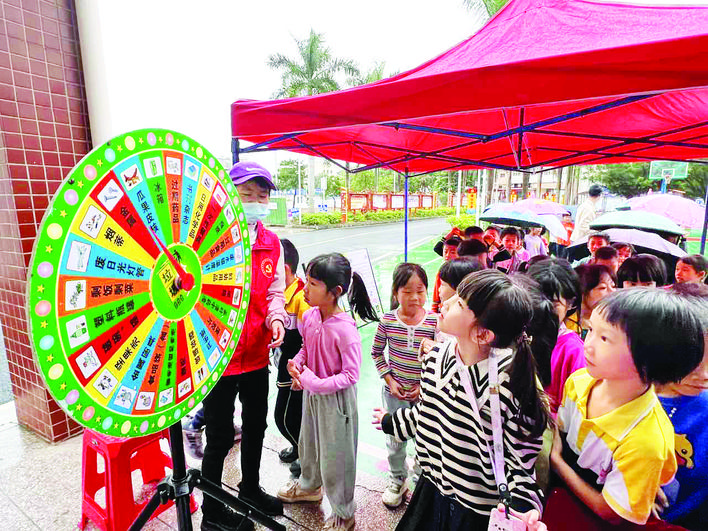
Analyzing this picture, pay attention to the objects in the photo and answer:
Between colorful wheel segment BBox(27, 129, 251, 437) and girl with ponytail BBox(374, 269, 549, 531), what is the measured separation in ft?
2.46

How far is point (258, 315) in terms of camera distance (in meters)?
1.92

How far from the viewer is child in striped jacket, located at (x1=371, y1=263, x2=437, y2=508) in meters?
2.15

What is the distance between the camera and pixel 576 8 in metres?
2.56

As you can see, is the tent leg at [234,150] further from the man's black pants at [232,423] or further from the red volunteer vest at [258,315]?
the man's black pants at [232,423]

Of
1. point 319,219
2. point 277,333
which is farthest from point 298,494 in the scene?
point 319,219

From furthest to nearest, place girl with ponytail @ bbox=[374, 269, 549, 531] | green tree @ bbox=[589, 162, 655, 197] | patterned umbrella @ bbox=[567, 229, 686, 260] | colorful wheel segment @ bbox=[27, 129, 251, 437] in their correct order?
green tree @ bbox=[589, 162, 655, 197], patterned umbrella @ bbox=[567, 229, 686, 260], girl with ponytail @ bbox=[374, 269, 549, 531], colorful wheel segment @ bbox=[27, 129, 251, 437]

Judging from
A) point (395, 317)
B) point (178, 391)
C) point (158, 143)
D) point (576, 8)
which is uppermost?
point (576, 8)

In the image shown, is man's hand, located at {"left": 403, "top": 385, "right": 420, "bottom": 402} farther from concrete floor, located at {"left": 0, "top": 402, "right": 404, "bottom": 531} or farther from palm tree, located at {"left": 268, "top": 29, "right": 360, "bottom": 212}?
palm tree, located at {"left": 268, "top": 29, "right": 360, "bottom": 212}

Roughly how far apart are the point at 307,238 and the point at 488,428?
1666 centimetres

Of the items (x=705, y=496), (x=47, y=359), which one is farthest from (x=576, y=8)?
(x=47, y=359)

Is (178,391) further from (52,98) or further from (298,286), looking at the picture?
(52,98)

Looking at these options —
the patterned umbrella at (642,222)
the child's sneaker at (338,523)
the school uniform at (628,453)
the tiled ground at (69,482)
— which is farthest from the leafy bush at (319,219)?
the school uniform at (628,453)

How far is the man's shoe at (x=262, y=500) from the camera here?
6.80 feet

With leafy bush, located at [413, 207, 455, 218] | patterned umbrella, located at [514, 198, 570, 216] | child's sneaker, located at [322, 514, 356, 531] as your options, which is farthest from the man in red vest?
leafy bush, located at [413, 207, 455, 218]
